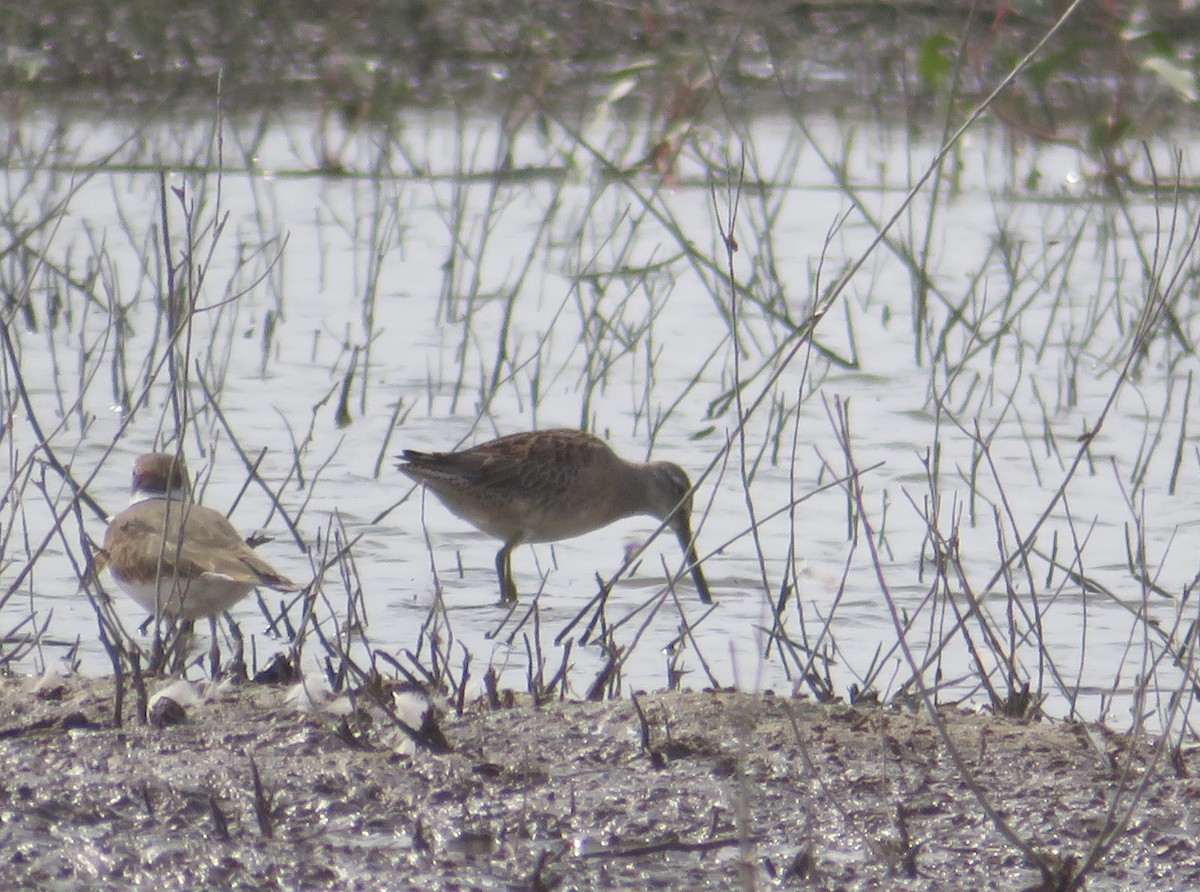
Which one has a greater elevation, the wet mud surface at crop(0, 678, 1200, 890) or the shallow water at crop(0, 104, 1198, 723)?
the wet mud surface at crop(0, 678, 1200, 890)

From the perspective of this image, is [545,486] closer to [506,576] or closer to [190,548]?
[506,576]

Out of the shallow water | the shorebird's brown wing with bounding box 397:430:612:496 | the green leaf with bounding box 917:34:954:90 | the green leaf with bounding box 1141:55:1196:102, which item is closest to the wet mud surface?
the shallow water

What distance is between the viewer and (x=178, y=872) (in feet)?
10.1

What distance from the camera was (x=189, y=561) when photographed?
4570 millimetres

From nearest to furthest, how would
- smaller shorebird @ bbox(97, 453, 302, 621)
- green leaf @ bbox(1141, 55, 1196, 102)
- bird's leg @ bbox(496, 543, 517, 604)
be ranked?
smaller shorebird @ bbox(97, 453, 302, 621), bird's leg @ bbox(496, 543, 517, 604), green leaf @ bbox(1141, 55, 1196, 102)

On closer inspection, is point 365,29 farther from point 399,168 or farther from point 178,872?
point 178,872

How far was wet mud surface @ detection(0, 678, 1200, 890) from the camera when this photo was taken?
311cm

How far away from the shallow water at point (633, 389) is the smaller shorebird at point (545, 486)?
0.44 feet

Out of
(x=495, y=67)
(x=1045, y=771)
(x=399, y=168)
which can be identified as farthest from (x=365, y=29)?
(x=1045, y=771)

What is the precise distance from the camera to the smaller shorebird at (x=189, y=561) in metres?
4.75

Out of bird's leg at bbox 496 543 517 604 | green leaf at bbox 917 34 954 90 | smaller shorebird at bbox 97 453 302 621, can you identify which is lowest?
bird's leg at bbox 496 543 517 604

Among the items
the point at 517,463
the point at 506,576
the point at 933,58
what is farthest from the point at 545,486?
the point at 933,58

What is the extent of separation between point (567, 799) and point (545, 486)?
8.58 feet

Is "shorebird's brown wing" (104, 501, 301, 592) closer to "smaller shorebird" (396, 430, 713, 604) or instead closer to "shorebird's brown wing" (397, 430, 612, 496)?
"smaller shorebird" (396, 430, 713, 604)
